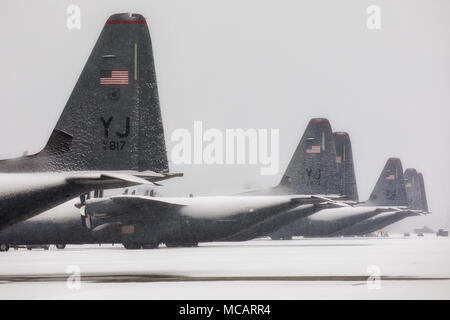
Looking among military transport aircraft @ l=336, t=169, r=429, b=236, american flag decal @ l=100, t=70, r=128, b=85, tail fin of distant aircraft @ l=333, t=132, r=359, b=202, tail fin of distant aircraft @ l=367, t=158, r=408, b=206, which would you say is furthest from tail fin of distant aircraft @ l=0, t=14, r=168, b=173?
tail fin of distant aircraft @ l=367, t=158, r=408, b=206

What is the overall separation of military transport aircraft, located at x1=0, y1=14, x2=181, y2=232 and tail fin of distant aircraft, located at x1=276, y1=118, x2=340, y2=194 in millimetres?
27139

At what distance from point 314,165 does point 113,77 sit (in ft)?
93.0

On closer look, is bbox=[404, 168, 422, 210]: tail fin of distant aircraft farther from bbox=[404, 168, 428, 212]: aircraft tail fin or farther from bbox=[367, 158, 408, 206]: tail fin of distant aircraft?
bbox=[367, 158, 408, 206]: tail fin of distant aircraft

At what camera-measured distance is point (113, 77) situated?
19672 mm

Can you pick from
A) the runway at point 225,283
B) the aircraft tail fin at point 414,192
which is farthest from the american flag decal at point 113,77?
the aircraft tail fin at point 414,192

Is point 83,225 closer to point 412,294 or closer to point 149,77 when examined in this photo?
point 149,77

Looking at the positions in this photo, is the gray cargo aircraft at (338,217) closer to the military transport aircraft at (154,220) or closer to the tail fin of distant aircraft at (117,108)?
the military transport aircraft at (154,220)

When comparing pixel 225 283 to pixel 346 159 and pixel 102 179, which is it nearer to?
pixel 102 179

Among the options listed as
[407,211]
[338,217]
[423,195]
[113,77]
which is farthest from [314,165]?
[423,195]

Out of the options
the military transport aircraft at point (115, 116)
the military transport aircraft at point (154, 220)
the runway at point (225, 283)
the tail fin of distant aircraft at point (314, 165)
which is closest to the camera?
the runway at point (225, 283)

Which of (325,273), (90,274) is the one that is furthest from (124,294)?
(325,273)

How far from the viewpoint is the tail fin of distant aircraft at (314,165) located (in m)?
45.2

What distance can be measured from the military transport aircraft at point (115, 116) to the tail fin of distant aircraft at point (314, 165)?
2714 centimetres
